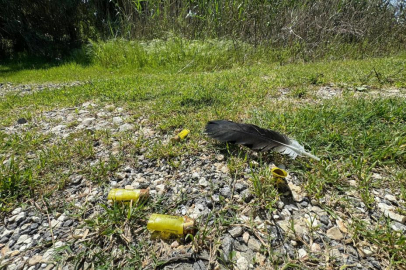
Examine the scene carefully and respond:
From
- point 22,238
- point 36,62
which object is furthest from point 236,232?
point 36,62

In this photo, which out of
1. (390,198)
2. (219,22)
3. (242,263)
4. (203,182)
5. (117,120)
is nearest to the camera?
(242,263)

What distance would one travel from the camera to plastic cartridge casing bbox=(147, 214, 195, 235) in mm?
1261

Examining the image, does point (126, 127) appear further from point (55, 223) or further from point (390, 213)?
point (390, 213)

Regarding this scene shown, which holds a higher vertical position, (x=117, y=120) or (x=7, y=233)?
(x=117, y=120)

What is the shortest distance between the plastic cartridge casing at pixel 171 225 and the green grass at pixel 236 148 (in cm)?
9

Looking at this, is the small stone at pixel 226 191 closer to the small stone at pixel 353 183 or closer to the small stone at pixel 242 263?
the small stone at pixel 242 263

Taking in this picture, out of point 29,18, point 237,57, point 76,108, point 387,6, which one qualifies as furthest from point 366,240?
point 29,18

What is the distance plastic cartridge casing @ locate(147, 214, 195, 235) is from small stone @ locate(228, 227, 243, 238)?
235 millimetres

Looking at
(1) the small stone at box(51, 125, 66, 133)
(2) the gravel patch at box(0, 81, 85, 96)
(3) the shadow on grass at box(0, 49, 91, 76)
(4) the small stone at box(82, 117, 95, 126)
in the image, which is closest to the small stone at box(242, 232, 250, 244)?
(4) the small stone at box(82, 117, 95, 126)

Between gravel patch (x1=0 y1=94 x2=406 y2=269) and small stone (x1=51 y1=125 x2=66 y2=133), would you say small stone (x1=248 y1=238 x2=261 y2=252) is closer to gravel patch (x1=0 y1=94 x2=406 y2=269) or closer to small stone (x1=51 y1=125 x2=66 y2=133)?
gravel patch (x1=0 y1=94 x2=406 y2=269)

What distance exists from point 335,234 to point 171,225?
3.10 feet

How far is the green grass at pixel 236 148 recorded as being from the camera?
1410mm

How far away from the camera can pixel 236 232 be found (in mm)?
1310

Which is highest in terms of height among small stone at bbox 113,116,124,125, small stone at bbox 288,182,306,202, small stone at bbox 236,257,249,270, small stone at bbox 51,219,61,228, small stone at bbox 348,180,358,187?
small stone at bbox 348,180,358,187
